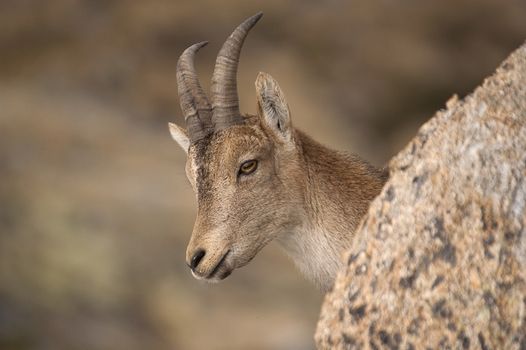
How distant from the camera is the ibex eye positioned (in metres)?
7.25

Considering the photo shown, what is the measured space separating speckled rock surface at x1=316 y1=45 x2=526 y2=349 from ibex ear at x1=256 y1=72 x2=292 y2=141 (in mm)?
2251

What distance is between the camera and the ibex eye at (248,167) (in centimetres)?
725

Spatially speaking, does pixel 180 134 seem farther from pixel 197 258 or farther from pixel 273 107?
pixel 197 258

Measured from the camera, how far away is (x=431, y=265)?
185 inches

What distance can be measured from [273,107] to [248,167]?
53 centimetres

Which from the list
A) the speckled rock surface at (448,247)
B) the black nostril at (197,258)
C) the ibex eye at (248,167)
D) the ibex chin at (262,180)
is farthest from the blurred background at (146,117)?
the speckled rock surface at (448,247)

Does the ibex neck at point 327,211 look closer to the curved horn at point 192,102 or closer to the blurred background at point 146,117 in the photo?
the curved horn at point 192,102

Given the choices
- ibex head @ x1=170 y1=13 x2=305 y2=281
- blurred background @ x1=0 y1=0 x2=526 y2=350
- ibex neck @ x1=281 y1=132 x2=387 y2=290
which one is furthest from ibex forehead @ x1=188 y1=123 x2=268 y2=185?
blurred background @ x1=0 y1=0 x2=526 y2=350

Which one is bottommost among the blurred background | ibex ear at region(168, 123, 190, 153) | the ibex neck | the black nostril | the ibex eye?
the black nostril

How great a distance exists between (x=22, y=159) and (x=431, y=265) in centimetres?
1641

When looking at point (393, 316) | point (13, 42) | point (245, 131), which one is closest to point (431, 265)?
point (393, 316)

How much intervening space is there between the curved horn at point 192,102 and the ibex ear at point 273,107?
441 mm

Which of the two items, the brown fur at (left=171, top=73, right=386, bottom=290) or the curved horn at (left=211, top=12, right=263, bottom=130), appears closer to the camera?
the brown fur at (left=171, top=73, right=386, bottom=290)

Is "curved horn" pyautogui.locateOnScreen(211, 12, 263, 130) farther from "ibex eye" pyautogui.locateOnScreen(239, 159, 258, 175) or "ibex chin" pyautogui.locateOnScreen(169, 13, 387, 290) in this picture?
"ibex eye" pyautogui.locateOnScreen(239, 159, 258, 175)
